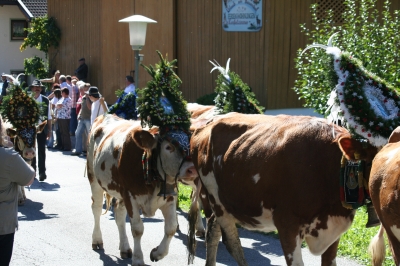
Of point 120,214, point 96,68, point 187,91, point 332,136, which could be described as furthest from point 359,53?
point 96,68

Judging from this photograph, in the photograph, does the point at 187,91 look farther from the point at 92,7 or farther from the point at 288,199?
the point at 288,199

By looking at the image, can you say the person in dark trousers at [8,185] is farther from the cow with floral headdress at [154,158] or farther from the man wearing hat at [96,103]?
the man wearing hat at [96,103]

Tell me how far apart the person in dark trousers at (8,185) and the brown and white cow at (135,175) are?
2003mm

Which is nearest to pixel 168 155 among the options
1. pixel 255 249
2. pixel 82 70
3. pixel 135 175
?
pixel 135 175

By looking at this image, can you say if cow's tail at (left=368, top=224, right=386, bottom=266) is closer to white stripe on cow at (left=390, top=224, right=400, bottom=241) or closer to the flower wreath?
the flower wreath

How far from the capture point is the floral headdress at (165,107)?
7.85 m

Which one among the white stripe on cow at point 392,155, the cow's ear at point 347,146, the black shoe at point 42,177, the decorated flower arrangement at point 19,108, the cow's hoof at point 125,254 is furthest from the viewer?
the black shoe at point 42,177

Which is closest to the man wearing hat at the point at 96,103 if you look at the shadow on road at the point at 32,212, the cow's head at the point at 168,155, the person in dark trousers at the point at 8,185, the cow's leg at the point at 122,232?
the shadow on road at the point at 32,212

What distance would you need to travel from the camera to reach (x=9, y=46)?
41250 millimetres

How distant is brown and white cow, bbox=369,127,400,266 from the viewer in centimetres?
448

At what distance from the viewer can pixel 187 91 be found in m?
20.7

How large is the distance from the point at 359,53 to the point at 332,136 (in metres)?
6.03

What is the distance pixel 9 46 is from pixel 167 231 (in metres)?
35.8

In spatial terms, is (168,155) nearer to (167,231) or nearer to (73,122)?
(167,231)
